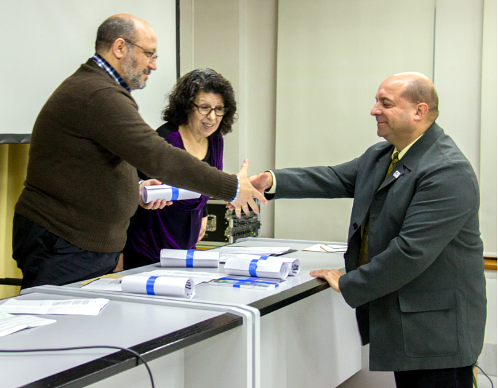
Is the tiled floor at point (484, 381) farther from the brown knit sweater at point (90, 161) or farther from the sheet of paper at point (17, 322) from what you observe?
the sheet of paper at point (17, 322)

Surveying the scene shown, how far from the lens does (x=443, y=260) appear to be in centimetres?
158

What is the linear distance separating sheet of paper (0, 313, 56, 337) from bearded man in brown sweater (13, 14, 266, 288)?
1.50 ft

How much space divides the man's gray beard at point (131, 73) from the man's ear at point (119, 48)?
2 cm

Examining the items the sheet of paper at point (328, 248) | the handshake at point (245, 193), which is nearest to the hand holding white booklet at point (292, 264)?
the handshake at point (245, 193)

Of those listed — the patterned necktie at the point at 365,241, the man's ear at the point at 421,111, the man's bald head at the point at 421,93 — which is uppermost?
the man's bald head at the point at 421,93

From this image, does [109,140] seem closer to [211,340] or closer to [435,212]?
[211,340]

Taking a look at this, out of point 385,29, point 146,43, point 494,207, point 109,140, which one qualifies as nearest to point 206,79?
point 146,43

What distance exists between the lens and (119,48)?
185cm

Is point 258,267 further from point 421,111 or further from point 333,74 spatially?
point 333,74

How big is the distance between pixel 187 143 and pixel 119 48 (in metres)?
0.64

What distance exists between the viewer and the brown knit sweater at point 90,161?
1.65 m

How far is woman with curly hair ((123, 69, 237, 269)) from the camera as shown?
2244 millimetres

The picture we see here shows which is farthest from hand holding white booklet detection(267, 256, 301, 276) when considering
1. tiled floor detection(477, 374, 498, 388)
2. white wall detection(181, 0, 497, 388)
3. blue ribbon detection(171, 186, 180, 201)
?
tiled floor detection(477, 374, 498, 388)

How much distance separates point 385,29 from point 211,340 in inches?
114
